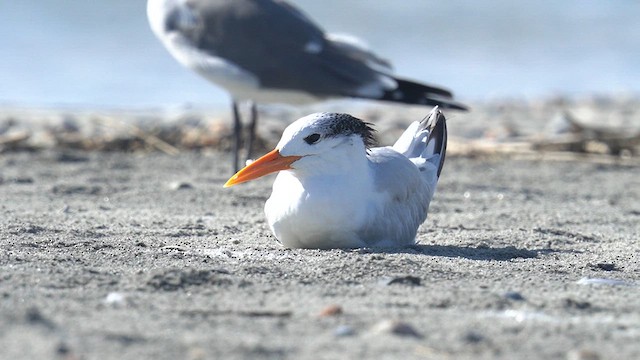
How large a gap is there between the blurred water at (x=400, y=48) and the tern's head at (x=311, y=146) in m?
7.50

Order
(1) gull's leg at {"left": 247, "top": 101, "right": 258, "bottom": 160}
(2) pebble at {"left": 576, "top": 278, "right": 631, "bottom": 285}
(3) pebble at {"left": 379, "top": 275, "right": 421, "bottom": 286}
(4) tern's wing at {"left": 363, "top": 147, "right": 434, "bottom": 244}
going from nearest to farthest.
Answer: (3) pebble at {"left": 379, "top": 275, "right": 421, "bottom": 286} → (2) pebble at {"left": 576, "top": 278, "right": 631, "bottom": 285} → (4) tern's wing at {"left": 363, "top": 147, "right": 434, "bottom": 244} → (1) gull's leg at {"left": 247, "top": 101, "right": 258, "bottom": 160}

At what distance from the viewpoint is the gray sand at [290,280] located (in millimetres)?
2820

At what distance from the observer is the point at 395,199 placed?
4676 mm

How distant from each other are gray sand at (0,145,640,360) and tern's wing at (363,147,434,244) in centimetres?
12

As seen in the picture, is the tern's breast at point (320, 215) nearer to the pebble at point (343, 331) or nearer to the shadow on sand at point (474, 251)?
the shadow on sand at point (474, 251)

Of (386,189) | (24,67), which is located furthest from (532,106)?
(386,189)

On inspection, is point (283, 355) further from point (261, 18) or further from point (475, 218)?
point (261, 18)

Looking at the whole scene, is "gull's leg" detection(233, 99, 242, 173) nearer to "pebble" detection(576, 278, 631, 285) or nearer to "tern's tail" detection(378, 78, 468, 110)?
"tern's tail" detection(378, 78, 468, 110)

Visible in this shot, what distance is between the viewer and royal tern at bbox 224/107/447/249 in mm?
4391

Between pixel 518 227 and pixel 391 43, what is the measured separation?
1143 cm

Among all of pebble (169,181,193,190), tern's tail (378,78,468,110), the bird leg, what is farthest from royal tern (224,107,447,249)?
the bird leg

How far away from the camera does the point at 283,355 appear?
8.88 ft

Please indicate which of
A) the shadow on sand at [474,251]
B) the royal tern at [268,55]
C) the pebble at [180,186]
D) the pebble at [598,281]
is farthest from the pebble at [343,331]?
the royal tern at [268,55]

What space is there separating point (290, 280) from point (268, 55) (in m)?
3.87
